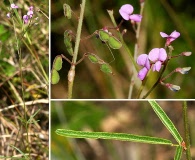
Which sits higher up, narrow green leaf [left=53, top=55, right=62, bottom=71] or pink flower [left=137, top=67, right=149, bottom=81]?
narrow green leaf [left=53, top=55, right=62, bottom=71]

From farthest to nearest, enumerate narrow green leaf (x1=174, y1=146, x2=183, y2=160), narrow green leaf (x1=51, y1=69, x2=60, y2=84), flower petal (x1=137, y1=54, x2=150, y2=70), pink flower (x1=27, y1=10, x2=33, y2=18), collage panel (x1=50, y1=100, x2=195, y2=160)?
collage panel (x1=50, y1=100, x2=195, y2=160) < pink flower (x1=27, y1=10, x2=33, y2=18) < narrow green leaf (x1=51, y1=69, x2=60, y2=84) < flower petal (x1=137, y1=54, x2=150, y2=70) < narrow green leaf (x1=174, y1=146, x2=183, y2=160)

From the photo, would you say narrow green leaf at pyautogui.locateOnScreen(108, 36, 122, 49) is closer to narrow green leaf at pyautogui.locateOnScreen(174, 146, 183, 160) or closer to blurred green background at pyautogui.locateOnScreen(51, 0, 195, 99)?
blurred green background at pyautogui.locateOnScreen(51, 0, 195, 99)

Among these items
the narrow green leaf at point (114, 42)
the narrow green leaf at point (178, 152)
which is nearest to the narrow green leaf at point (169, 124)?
the narrow green leaf at point (178, 152)

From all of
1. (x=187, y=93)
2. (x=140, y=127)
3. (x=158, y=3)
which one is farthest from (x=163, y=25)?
(x=140, y=127)

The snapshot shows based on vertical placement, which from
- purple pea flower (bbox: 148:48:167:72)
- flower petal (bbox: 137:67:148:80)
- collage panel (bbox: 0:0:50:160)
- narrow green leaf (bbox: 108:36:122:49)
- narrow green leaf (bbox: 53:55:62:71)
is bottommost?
collage panel (bbox: 0:0:50:160)

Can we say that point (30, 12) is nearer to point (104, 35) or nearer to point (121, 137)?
point (104, 35)

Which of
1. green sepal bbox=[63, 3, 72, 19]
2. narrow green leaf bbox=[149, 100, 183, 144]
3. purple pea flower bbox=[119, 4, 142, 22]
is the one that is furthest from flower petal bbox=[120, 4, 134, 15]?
narrow green leaf bbox=[149, 100, 183, 144]

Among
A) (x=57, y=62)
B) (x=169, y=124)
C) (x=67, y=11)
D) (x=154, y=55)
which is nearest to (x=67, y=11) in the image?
(x=67, y=11)

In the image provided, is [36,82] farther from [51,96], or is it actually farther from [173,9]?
[173,9]

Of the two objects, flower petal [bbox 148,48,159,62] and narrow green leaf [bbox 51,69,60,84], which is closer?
flower petal [bbox 148,48,159,62]
